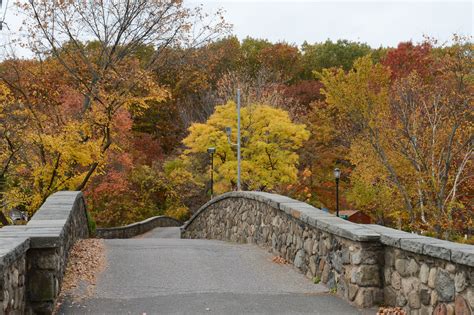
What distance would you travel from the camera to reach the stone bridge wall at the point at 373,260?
461 cm

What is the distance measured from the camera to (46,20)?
18.0 metres

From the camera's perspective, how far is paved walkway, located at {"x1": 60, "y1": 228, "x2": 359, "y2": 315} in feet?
20.0

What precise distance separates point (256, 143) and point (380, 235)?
19.9 metres

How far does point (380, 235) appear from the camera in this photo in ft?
20.1

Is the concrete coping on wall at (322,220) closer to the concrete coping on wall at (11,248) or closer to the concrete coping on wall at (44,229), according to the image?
the concrete coping on wall at (44,229)

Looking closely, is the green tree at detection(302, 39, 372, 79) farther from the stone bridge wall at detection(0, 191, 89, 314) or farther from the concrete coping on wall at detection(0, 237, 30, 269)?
the concrete coping on wall at detection(0, 237, 30, 269)

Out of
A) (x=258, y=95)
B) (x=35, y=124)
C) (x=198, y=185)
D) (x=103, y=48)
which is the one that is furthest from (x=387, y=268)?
(x=258, y=95)

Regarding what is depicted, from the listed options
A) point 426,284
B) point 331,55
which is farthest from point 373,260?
point 331,55

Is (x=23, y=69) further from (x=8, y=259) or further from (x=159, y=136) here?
(x=159, y=136)

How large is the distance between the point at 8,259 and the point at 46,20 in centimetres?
1556

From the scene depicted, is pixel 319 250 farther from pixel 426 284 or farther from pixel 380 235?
pixel 426 284

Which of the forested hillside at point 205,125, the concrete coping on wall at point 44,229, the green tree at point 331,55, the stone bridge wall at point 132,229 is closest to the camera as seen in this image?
the concrete coping on wall at point 44,229

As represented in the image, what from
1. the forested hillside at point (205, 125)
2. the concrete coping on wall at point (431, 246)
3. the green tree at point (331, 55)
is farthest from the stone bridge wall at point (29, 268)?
the green tree at point (331, 55)

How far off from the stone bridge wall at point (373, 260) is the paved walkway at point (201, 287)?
27 centimetres
